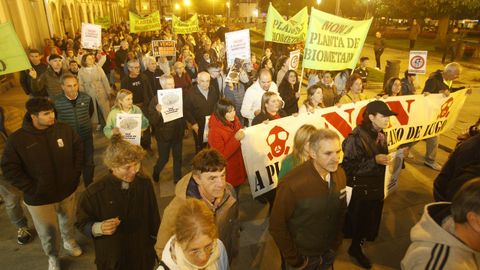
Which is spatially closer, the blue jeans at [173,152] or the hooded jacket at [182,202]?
the hooded jacket at [182,202]

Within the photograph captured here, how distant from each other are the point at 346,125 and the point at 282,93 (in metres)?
2.13

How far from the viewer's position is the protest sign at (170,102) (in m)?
5.53

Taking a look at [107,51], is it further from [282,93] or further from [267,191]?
[267,191]

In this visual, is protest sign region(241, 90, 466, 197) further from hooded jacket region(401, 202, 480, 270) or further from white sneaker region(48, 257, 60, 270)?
hooded jacket region(401, 202, 480, 270)

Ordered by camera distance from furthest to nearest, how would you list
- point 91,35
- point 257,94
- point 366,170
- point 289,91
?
point 91,35 → point 289,91 → point 257,94 → point 366,170

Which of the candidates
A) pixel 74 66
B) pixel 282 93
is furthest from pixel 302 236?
pixel 74 66

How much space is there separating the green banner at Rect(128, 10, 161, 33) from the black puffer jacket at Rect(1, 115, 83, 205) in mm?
10552

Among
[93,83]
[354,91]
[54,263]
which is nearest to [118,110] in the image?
[54,263]

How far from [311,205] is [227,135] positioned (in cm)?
201

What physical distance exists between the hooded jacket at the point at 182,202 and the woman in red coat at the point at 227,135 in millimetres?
1630

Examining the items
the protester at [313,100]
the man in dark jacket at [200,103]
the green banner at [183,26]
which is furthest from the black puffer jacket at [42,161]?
the green banner at [183,26]

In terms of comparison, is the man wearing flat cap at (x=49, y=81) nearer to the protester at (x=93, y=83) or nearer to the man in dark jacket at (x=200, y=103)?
the protester at (x=93, y=83)

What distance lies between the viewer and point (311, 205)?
2.80m

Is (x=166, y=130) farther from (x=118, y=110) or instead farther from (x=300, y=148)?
(x=300, y=148)
